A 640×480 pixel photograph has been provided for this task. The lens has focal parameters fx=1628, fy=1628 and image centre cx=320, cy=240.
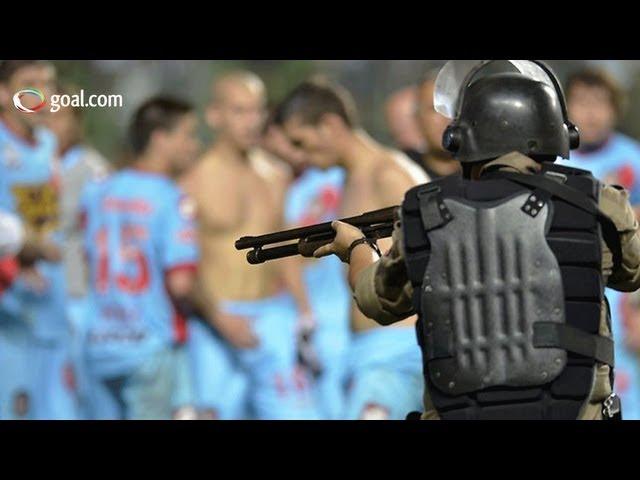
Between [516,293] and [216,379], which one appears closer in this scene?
[516,293]

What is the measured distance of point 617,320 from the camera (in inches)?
420

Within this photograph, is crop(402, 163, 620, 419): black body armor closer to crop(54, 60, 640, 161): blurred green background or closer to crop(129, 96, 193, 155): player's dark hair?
crop(54, 60, 640, 161): blurred green background

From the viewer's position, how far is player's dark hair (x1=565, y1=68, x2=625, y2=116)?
35.0ft

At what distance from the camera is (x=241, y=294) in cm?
1091

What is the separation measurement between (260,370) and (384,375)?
84 centimetres

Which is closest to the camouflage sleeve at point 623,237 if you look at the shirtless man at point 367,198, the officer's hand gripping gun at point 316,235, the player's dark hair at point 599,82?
the officer's hand gripping gun at point 316,235

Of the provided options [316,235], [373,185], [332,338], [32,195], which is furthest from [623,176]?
[316,235]

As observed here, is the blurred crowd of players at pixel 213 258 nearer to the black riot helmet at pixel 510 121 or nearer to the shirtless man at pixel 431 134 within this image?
the shirtless man at pixel 431 134

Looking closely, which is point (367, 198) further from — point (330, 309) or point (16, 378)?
point (16, 378)

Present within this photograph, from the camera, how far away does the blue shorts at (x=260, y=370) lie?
10766mm

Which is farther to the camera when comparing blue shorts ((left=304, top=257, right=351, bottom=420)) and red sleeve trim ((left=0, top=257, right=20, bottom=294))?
red sleeve trim ((left=0, top=257, right=20, bottom=294))

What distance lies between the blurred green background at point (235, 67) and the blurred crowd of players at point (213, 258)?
0.23 ft

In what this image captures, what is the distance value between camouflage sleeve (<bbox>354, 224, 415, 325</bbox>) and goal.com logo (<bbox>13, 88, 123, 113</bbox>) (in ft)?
20.8

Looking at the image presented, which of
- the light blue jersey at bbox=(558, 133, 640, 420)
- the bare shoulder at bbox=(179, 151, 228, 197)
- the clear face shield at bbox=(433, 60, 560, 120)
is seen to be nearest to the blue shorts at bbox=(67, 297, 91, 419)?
the bare shoulder at bbox=(179, 151, 228, 197)
